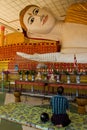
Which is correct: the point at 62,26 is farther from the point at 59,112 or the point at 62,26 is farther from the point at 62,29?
the point at 59,112

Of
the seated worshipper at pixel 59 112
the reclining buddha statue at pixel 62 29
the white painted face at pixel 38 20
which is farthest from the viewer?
the white painted face at pixel 38 20

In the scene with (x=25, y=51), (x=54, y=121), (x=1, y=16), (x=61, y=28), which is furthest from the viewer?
(x=1, y=16)

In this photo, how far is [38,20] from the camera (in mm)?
2688

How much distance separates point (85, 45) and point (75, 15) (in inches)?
17.5

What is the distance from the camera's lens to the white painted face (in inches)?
104

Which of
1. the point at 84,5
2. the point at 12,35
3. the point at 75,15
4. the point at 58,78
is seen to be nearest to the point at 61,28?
the point at 75,15

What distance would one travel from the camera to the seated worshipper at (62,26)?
252 cm

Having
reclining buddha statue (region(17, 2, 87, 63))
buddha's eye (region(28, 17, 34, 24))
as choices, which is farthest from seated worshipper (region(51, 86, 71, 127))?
buddha's eye (region(28, 17, 34, 24))

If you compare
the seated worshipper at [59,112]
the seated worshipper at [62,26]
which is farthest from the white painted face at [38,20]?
the seated worshipper at [59,112]

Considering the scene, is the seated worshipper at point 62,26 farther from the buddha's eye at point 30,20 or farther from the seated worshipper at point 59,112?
the seated worshipper at point 59,112

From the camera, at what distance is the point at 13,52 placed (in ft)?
11.0

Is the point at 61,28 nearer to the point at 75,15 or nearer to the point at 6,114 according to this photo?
the point at 75,15

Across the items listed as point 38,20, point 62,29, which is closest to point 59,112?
point 62,29

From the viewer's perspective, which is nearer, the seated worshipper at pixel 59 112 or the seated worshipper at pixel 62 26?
the seated worshipper at pixel 59 112
